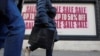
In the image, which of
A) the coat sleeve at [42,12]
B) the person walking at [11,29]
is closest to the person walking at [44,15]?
the coat sleeve at [42,12]

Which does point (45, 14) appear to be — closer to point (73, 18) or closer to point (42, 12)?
point (42, 12)

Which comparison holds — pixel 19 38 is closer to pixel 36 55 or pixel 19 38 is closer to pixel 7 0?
pixel 7 0

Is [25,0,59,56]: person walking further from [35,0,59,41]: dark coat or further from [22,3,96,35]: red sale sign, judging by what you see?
[22,3,96,35]: red sale sign

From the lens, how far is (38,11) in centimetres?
596

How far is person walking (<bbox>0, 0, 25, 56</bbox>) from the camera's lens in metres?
2.91

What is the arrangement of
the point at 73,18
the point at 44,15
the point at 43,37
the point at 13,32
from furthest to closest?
1. the point at 73,18
2. the point at 43,37
3. the point at 44,15
4. the point at 13,32

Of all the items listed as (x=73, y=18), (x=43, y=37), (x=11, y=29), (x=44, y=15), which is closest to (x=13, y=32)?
(x=11, y=29)

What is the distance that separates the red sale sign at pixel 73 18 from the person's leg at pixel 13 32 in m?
7.52

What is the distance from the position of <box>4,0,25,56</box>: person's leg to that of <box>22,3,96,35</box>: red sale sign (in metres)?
7.52

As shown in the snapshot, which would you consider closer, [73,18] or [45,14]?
[45,14]

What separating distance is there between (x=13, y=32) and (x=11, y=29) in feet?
0.12

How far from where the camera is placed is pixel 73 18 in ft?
34.4

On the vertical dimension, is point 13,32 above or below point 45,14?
below

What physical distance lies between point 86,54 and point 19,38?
6.64 m
